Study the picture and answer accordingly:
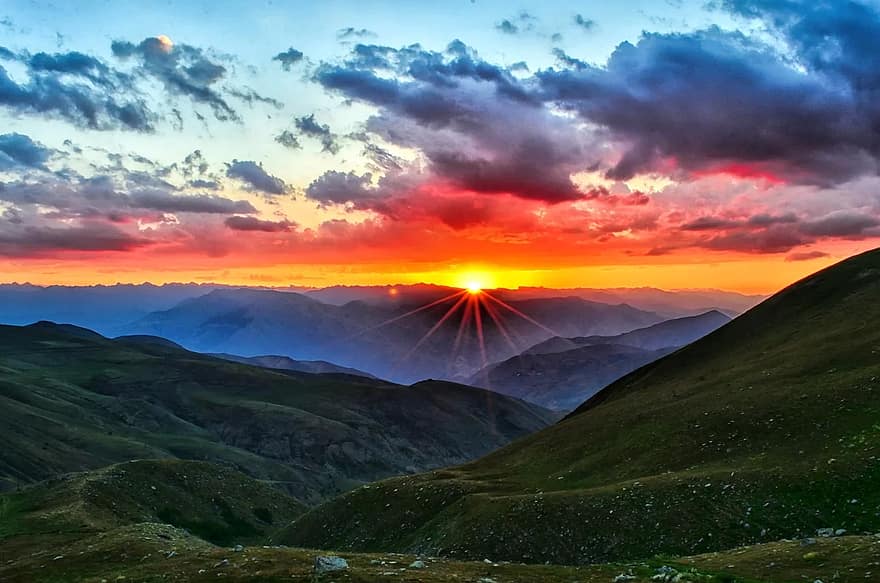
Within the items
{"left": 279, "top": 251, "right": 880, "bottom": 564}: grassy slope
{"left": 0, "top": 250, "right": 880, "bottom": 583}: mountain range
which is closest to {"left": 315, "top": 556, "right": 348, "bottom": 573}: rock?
{"left": 0, "top": 250, "right": 880, "bottom": 583}: mountain range

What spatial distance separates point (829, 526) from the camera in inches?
1303

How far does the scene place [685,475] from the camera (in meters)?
42.3

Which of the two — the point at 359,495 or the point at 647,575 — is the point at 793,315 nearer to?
the point at 359,495

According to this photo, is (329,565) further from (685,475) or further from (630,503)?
(685,475)

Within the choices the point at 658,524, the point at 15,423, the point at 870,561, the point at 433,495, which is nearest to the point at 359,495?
the point at 433,495

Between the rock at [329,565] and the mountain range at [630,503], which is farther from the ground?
the rock at [329,565]

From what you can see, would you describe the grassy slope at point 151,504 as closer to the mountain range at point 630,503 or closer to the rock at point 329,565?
the mountain range at point 630,503

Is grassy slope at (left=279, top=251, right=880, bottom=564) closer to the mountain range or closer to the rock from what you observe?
the mountain range

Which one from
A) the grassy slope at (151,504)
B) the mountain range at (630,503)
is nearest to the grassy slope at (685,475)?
the mountain range at (630,503)

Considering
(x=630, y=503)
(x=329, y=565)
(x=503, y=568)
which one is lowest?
(x=630, y=503)

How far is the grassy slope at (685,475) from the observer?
36.1m

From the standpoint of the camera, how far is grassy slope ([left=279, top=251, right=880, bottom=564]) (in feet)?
118

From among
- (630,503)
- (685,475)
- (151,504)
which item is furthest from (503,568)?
(151,504)

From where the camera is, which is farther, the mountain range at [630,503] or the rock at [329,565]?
the mountain range at [630,503]
